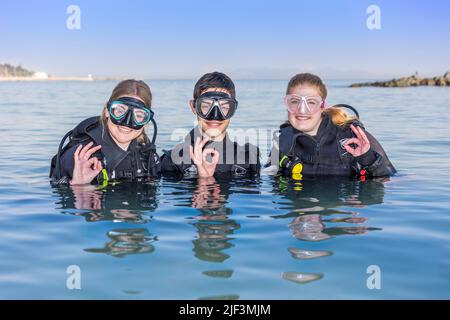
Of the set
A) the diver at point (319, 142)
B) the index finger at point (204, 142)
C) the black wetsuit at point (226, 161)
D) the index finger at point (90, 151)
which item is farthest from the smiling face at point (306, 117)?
the index finger at point (90, 151)

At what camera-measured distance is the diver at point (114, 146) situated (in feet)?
19.3

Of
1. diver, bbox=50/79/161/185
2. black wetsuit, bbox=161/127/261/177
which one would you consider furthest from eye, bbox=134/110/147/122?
black wetsuit, bbox=161/127/261/177

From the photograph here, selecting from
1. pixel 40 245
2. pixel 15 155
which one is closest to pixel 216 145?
pixel 40 245

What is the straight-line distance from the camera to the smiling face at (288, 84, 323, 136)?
21.0 feet

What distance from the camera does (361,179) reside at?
6793 millimetres

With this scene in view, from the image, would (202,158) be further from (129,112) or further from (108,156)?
(108,156)

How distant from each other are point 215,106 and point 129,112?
0.89 m

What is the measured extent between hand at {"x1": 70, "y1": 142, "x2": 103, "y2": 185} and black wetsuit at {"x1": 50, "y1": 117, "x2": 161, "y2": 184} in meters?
0.15

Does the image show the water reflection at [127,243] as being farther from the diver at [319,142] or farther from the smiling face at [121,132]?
the diver at [319,142]

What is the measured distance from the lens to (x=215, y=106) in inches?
236

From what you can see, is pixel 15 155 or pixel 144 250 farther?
pixel 15 155

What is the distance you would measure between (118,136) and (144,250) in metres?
2.43
